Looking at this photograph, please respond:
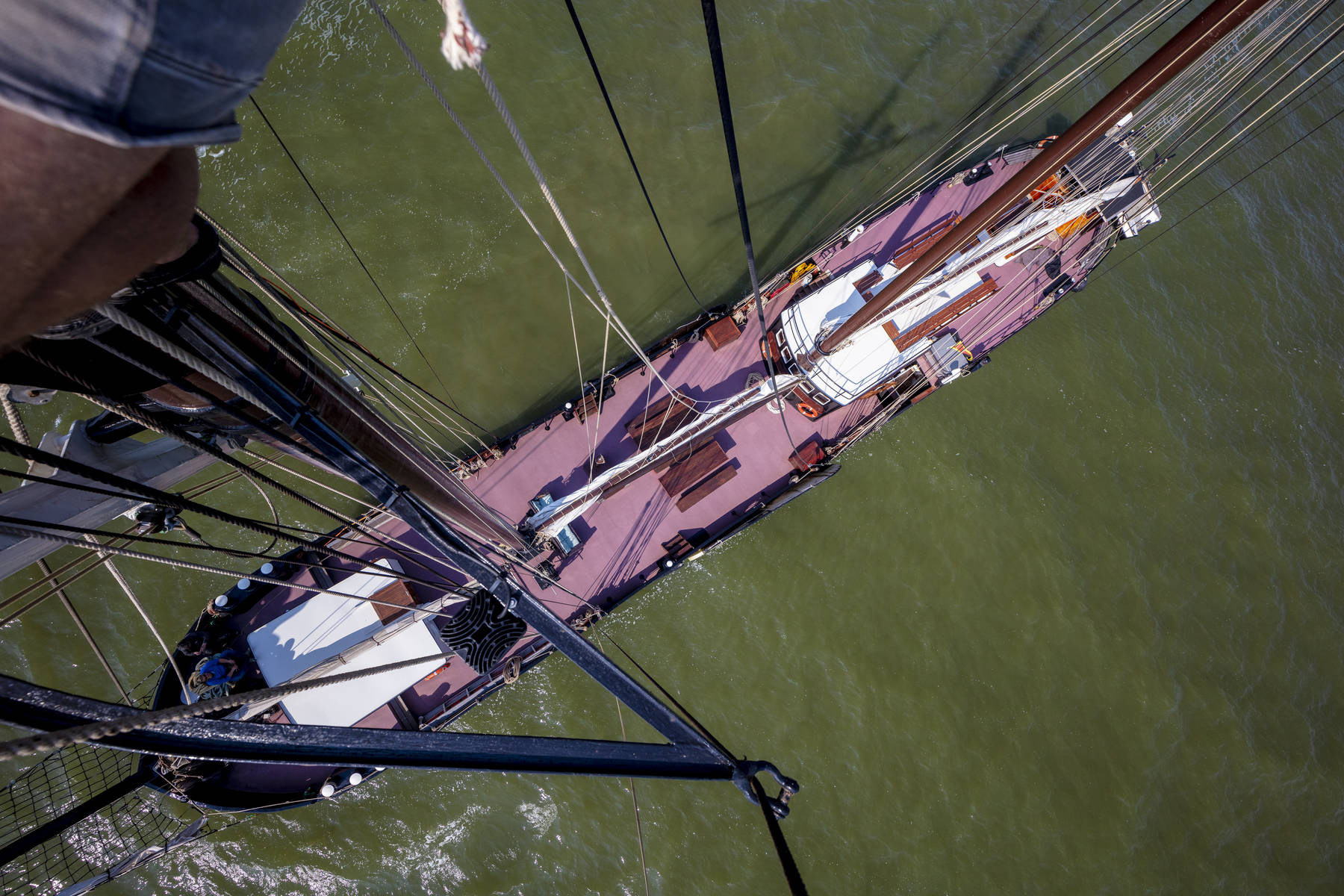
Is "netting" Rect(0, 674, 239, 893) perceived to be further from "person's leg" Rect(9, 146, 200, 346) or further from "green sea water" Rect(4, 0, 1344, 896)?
"person's leg" Rect(9, 146, 200, 346)

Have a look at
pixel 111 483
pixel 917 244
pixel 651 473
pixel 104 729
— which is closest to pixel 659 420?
pixel 651 473

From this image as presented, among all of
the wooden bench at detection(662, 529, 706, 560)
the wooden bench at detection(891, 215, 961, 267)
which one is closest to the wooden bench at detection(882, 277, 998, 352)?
the wooden bench at detection(891, 215, 961, 267)

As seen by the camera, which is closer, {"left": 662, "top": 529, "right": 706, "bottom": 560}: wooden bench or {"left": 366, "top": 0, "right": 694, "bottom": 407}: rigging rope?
{"left": 366, "top": 0, "right": 694, "bottom": 407}: rigging rope

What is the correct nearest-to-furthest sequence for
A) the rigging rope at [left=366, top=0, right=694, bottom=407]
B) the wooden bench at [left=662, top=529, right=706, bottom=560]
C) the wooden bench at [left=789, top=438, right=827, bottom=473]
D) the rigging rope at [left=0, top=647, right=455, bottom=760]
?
1. the rigging rope at [left=0, top=647, right=455, bottom=760]
2. the rigging rope at [left=366, top=0, right=694, bottom=407]
3. the wooden bench at [left=662, top=529, right=706, bottom=560]
4. the wooden bench at [left=789, top=438, right=827, bottom=473]

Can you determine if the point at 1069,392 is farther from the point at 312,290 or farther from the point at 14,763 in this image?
the point at 14,763

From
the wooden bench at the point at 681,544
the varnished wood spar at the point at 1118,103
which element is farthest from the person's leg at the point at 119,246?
the wooden bench at the point at 681,544

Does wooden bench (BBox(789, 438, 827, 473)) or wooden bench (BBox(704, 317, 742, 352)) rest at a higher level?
wooden bench (BBox(704, 317, 742, 352))

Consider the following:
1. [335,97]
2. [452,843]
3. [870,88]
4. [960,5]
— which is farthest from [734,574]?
[960,5]
